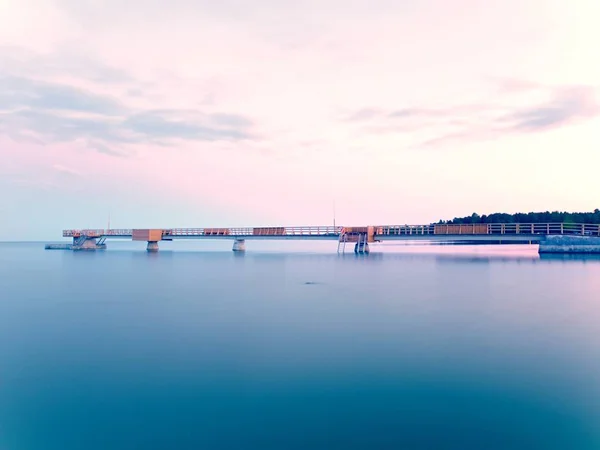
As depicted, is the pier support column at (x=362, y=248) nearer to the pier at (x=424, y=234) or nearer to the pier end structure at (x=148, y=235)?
the pier at (x=424, y=234)

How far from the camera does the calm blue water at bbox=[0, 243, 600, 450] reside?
21.1 ft

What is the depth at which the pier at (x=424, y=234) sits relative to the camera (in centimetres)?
4550

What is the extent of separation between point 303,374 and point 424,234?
41636mm

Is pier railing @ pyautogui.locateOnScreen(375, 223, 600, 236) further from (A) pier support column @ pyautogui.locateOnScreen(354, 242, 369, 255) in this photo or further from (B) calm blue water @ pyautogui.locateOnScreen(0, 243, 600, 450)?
(B) calm blue water @ pyautogui.locateOnScreen(0, 243, 600, 450)

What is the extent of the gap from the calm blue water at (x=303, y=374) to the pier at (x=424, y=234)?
2790 cm

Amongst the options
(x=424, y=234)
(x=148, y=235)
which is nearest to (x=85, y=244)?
(x=148, y=235)

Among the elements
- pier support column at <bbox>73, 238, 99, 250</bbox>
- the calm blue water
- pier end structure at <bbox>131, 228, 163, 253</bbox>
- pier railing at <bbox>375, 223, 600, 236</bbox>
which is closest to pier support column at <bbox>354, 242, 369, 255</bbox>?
pier railing at <bbox>375, 223, 600, 236</bbox>

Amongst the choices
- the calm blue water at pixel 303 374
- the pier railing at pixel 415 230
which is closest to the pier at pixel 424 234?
the pier railing at pixel 415 230

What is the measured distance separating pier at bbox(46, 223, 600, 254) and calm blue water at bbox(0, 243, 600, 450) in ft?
91.5

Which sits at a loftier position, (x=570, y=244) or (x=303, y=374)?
(x=570, y=244)

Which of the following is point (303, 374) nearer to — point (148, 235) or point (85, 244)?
point (148, 235)

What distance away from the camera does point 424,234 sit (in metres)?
48.0

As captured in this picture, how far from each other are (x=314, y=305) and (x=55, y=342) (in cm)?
970

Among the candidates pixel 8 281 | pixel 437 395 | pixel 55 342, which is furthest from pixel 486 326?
pixel 8 281
